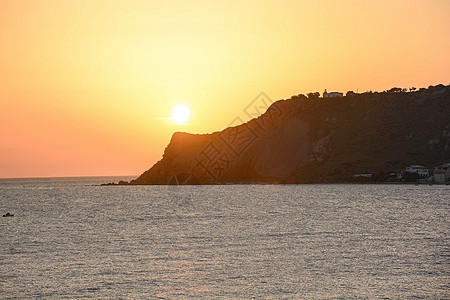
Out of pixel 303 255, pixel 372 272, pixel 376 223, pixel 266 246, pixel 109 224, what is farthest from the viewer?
pixel 109 224

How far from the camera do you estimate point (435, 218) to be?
86125 mm

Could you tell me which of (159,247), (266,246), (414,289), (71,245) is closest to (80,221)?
(71,245)

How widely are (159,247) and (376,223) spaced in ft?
121

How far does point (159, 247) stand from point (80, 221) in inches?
1622

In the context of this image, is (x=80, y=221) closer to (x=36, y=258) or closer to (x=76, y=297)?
(x=36, y=258)

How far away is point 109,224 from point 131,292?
52.3 metres

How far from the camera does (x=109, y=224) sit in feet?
292

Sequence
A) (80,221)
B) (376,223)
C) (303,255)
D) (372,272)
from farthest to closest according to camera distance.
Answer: (80,221) → (376,223) → (303,255) → (372,272)

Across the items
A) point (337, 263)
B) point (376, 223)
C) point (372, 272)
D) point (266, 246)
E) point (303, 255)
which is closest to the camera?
point (372, 272)

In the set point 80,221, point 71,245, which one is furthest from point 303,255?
point 80,221

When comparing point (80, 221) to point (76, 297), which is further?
point (80, 221)

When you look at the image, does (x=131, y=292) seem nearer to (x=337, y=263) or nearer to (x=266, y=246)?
(x=337, y=263)

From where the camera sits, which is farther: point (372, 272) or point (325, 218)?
point (325, 218)

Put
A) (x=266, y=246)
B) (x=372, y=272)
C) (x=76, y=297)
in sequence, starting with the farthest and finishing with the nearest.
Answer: (x=266, y=246), (x=372, y=272), (x=76, y=297)
